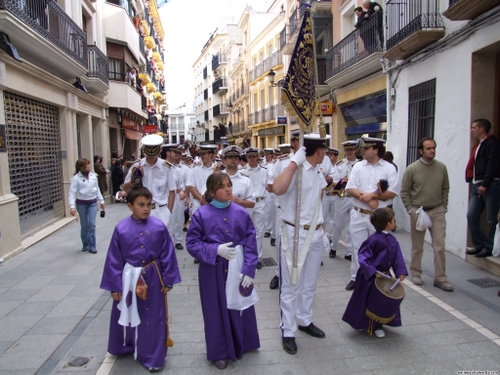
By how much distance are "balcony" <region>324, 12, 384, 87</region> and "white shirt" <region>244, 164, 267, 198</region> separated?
5.29m

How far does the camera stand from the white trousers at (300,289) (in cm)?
380

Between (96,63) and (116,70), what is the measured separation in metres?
4.53

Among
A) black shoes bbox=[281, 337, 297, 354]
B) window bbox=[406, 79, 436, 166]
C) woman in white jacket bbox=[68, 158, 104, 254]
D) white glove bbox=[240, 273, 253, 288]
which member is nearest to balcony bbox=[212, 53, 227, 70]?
window bbox=[406, 79, 436, 166]

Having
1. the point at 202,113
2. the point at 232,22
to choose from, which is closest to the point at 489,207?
the point at 232,22

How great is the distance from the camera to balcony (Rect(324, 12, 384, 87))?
37.1 feet

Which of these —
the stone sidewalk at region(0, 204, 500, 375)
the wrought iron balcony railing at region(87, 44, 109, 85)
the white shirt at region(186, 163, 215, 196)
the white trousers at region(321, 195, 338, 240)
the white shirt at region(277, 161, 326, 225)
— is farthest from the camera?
the wrought iron balcony railing at region(87, 44, 109, 85)

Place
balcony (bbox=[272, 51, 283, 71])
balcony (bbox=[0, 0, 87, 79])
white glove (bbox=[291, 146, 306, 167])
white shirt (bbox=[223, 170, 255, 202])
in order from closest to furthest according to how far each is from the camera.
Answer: white glove (bbox=[291, 146, 306, 167]), white shirt (bbox=[223, 170, 255, 202]), balcony (bbox=[0, 0, 87, 79]), balcony (bbox=[272, 51, 283, 71])

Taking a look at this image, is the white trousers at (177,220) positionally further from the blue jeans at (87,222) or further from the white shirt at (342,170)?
the white shirt at (342,170)

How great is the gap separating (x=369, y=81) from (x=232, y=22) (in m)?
44.8

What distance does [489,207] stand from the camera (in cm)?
602

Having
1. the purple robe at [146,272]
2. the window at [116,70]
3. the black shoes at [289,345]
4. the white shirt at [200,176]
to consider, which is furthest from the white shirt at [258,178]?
the window at [116,70]

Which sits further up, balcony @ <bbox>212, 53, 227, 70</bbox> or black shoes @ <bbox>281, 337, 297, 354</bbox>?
balcony @ <bbox>212, 53, 227, 70</bbox>

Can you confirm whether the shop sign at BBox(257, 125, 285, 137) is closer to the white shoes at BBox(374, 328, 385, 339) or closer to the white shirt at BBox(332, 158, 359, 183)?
the white shirt at BBox(332, 158, 359, 183)

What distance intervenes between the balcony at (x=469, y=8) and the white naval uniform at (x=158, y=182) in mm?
5019
